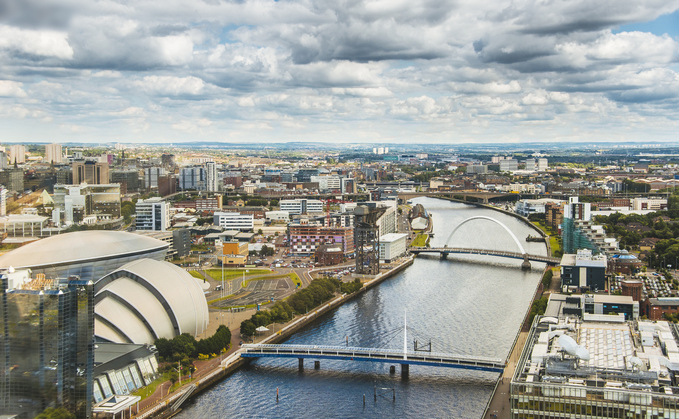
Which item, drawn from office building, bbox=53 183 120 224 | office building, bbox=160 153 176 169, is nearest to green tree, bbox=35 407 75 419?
office building, bbox=53 183 120 224

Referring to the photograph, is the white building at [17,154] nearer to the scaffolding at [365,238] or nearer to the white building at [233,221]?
the white building at [233,221]

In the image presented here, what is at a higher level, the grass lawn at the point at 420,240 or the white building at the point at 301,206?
the white building at the point at 301,206

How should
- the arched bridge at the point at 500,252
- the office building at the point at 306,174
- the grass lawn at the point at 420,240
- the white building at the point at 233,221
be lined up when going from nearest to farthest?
the arched bridge at the point at 500,252, the grass lawn at the point at 420,240, the white building at the point at 233,221, the office building at the point at 306,174

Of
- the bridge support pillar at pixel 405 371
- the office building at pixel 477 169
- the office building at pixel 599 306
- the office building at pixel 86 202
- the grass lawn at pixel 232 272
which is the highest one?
the office building at pixel 477 169

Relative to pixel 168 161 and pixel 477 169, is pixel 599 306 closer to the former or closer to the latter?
pixel 168 161

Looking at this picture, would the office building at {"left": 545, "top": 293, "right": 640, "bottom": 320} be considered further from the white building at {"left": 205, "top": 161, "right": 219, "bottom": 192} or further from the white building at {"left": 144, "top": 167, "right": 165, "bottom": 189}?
the white building at {"left": 205, "top": 161, "right": 219, "bottom": 192}

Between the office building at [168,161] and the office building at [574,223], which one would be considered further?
the office building at [168,161]

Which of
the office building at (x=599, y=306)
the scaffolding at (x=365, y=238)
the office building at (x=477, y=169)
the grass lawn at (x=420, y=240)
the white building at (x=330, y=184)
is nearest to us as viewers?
the office building at (x=599, y=306)

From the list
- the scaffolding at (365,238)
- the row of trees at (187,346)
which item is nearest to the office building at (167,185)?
the scaffolding at (365,238)
